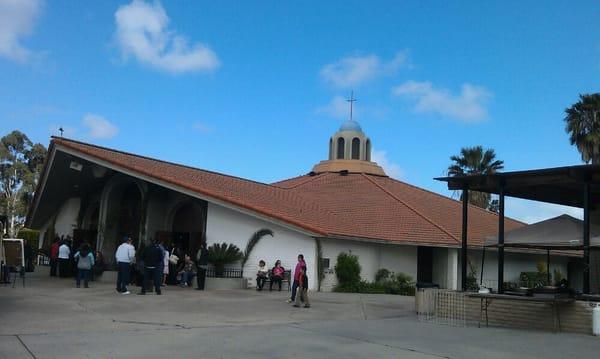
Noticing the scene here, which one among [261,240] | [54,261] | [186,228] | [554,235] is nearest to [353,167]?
[186,228]

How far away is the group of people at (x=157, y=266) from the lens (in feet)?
56.4

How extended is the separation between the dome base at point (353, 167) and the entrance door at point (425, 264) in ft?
32.6

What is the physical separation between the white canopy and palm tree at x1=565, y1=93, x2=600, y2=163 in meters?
20.5

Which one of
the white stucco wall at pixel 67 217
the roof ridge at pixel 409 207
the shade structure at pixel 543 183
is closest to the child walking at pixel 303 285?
the shade structure at pixel 543 183

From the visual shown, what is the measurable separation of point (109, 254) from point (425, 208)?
15.2 metres

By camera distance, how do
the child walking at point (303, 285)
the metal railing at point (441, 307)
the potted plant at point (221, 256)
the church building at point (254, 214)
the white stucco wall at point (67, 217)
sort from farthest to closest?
the white stucco wall at point (67, 217) → the church building at point (254, 214) → the potted plant at point (221, 256) → the child walking at point (303, 285) → the metal railing at point (441, 307)

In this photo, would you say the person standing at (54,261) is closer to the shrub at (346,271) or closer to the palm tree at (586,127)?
the shrub at (346,271)

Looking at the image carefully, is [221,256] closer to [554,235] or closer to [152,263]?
[152,263]

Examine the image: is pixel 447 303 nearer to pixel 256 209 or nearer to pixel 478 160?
pixel 256 209

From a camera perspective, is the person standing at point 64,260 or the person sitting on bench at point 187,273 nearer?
the person sitting on bench at point 187,273

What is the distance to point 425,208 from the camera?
31000 millimetres

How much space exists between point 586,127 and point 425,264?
1256 centimetres

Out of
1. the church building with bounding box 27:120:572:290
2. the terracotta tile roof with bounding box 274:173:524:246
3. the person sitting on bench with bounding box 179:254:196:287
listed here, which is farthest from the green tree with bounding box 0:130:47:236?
the person sitting on bench with bounding box 179:254:196:287

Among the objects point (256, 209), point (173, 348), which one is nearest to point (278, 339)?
point (173, 348)
